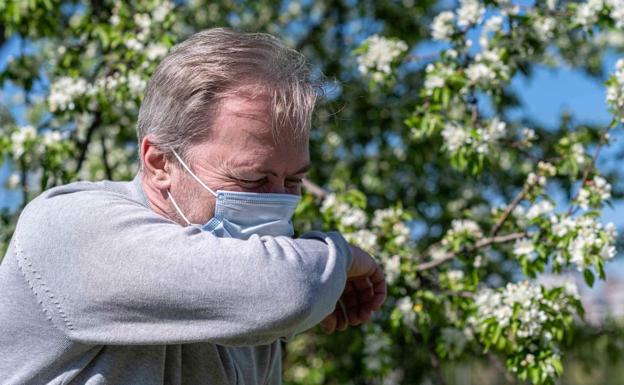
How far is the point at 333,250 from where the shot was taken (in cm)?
151

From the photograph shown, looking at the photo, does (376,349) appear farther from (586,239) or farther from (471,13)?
(471,13)

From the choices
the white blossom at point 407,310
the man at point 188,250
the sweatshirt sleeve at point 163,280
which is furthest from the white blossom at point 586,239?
the sweatshirt sleeve at point 163,280

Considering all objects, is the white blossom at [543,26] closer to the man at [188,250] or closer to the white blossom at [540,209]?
the white blossom at [540,209]

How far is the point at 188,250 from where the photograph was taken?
136 centimetres

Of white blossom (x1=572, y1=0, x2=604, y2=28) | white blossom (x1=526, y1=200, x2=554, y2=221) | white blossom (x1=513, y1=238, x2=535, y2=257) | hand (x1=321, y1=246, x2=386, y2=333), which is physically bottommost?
white blossom (x1=513, y1=238, x2=535, y2=257)

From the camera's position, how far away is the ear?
1668 mm

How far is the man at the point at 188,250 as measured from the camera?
1355 mm

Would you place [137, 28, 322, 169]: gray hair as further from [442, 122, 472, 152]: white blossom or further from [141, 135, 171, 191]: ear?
[442, 122, 472, 152]: white blossom

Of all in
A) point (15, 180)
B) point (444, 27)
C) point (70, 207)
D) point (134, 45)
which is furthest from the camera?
point (15, 180)

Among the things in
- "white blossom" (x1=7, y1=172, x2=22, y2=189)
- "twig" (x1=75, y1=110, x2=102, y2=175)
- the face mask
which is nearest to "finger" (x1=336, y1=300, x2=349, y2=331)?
the face mask

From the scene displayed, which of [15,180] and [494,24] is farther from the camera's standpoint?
[15,180]

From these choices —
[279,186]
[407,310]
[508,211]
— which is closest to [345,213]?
[407,310]

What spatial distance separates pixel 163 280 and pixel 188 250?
6 cm

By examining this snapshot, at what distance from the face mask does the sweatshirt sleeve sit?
181mm
